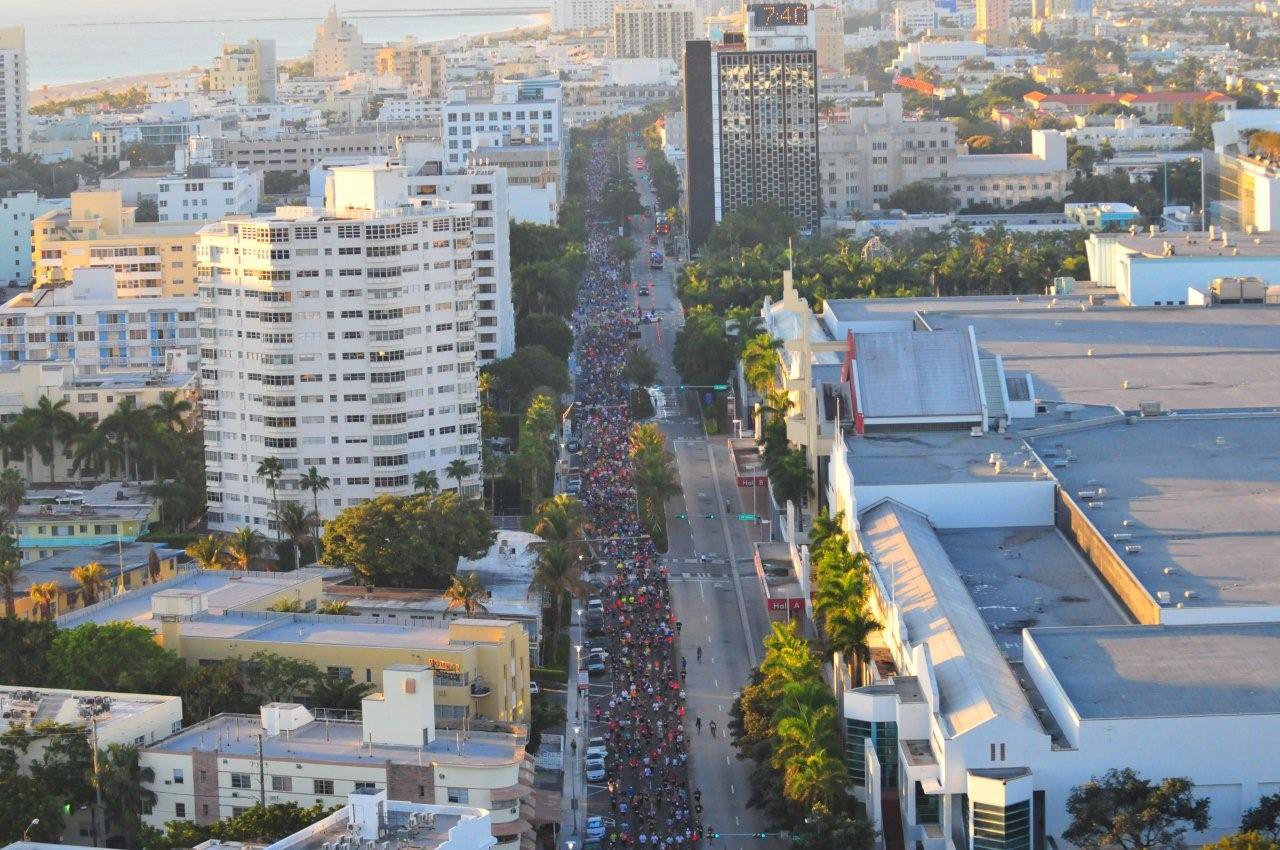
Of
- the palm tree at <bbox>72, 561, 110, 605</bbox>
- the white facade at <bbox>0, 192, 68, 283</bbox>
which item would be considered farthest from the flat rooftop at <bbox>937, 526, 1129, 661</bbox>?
the white facade at <bbox>0, 192, 68, 283</bbox>

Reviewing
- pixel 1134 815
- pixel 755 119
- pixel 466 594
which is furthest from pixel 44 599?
pixel 755 119

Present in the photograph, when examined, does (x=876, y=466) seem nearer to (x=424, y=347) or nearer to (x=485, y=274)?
(x=424, y=347)

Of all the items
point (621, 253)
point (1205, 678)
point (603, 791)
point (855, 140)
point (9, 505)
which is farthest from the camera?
point (855, 140)

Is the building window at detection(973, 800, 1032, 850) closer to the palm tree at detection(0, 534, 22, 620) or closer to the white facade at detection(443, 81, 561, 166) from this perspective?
the palm tree at detection(0, 534, 22, 620)

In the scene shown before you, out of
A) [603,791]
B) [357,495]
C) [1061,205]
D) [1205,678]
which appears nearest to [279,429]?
[357,495]

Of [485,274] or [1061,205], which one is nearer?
[485,274]

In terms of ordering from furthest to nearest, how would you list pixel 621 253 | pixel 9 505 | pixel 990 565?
pixel 621 253, pixel 9 505, pixel 990 565
